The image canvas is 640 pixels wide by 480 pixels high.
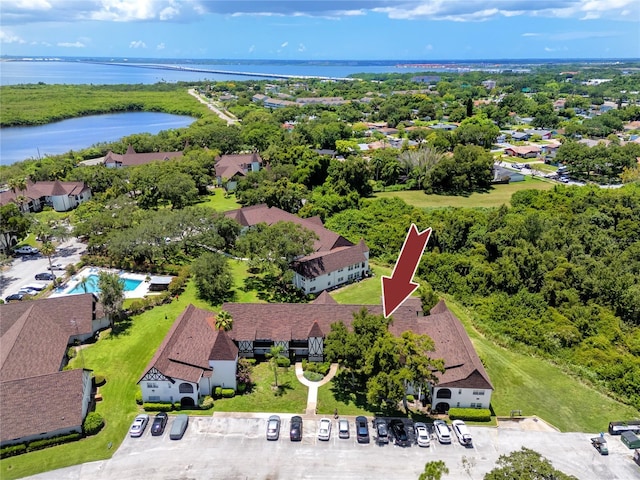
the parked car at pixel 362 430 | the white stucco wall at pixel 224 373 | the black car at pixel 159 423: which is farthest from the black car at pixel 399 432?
the black car at pixel 159 423

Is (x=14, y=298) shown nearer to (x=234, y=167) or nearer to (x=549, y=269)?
(x=234, y=167)

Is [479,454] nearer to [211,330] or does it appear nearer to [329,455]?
[329,455]

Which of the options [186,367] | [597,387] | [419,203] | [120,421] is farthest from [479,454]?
[419,203]

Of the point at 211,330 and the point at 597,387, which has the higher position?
the point at 211,330

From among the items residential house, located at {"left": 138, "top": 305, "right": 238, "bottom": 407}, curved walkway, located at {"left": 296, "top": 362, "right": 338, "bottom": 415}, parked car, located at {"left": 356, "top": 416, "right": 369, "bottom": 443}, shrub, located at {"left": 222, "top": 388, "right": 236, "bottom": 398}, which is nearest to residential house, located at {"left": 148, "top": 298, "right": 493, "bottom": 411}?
residential house, located at {"left": 138, "top": 305, "right": 238, "bottom": 407}

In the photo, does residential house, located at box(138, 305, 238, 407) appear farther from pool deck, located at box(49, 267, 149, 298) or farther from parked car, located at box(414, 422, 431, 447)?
pool deck, located at box(49, 267, 149, 298)

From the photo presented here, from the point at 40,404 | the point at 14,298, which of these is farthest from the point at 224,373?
the point at 14,298

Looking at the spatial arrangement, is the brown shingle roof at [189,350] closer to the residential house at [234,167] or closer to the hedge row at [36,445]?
the hedge row at [36,445]
